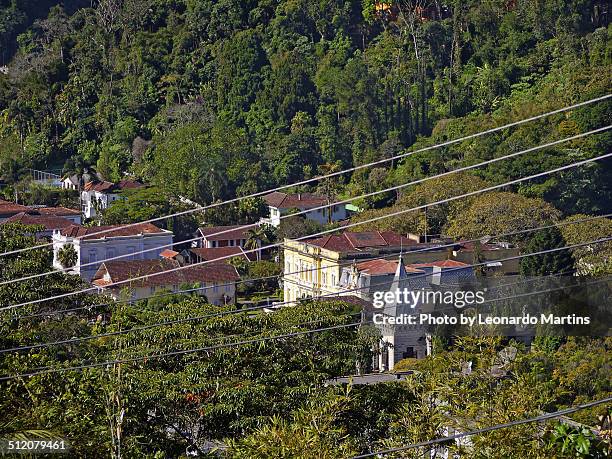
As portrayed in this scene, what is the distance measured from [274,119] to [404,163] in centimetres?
678

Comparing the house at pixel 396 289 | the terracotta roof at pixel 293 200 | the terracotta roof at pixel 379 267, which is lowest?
the house at pixel 396 289

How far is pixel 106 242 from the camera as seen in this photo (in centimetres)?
3006

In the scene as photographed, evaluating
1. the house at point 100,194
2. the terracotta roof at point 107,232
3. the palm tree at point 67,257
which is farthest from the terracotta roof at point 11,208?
the palm tree at point 67,257

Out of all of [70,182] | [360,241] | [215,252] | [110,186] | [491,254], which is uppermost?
[70,182]

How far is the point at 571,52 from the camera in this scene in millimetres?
38344

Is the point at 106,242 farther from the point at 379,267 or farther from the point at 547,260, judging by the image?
the point at 547,260

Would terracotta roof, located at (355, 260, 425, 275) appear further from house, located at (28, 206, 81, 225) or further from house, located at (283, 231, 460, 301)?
house, located at (28, 206, 81, 225)

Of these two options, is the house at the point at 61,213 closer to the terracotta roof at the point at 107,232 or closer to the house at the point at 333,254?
the terracotta roof at the point at 107,232

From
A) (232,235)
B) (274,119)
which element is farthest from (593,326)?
(274,119)

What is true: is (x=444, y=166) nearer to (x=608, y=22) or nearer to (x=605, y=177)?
(x=605, y=177)

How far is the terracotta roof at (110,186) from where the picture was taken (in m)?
37.5

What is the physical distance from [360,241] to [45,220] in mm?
9794

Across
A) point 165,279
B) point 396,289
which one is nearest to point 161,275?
point 165,279

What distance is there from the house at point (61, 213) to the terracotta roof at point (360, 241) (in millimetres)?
9423
